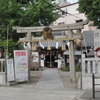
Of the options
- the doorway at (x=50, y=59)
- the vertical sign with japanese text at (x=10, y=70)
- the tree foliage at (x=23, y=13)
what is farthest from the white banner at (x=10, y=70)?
the doorway at (x=50, y=59)

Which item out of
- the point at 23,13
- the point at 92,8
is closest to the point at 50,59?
the point at 23,13

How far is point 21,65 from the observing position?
17.5 metres

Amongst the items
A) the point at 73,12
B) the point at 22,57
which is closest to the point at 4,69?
the point at 22,57

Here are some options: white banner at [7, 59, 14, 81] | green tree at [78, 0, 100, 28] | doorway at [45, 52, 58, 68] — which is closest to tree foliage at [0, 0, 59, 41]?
white banner at [7, 59, 14, 81]

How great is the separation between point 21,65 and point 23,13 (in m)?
5.84

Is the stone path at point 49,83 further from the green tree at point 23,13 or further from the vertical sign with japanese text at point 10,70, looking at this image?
the green tree at point 23,13

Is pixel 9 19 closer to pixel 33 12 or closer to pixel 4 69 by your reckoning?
pixel 33 12

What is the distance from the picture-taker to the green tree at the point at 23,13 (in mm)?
21328

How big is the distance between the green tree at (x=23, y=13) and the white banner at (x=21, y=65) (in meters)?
4.20

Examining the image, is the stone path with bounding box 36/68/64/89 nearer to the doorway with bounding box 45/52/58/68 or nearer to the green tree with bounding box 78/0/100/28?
the green tree with bounding box 78/0/100/28

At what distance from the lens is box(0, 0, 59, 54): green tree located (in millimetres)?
21328

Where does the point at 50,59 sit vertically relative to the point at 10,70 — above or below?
above

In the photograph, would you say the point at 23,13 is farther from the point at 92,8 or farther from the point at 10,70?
the point at 92,8

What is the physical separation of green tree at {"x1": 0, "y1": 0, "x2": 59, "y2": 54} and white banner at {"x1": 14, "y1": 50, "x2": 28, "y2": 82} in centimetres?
420
